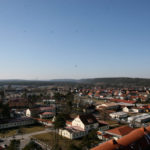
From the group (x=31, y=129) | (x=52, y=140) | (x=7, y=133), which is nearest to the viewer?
(x=52, y=140)

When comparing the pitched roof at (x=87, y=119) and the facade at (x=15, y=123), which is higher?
the pitched roof at (x=87, y=119)

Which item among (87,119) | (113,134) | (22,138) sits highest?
(87,119)

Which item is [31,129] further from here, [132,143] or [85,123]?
[132,143]

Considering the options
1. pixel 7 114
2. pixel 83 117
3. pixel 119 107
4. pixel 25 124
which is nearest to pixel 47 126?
pixel 25 124

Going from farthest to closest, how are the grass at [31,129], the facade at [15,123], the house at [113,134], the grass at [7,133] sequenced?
the facade at [15,123] → the grass at [31,129] → the grass at [7,133] → the house at [113,134]

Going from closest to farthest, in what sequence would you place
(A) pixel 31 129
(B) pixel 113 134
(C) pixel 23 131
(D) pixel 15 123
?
(B) pixel 113 134, (C) pixel 23 131, (A) pixel 31 129, (D) pixel 15 123

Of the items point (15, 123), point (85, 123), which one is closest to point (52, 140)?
point (85, 123)

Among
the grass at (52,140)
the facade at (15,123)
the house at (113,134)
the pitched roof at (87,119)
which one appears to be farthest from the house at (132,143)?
the facade at (15,123)

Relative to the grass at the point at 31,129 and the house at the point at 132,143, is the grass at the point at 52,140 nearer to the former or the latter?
the grass at the point at 31,129

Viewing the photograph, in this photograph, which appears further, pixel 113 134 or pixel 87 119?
pixel 87 119

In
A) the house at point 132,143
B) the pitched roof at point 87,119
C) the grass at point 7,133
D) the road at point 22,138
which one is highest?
the house at point 132,143

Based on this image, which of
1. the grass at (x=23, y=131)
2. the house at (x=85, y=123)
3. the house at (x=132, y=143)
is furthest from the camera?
the house at (x=85, y=123)

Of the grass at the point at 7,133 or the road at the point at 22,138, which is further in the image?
the grass at the point at 7,133
